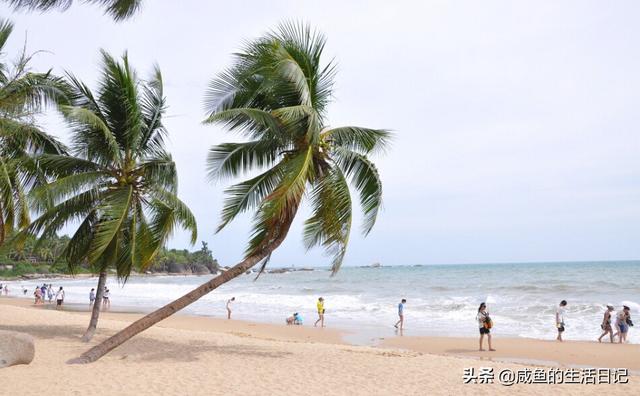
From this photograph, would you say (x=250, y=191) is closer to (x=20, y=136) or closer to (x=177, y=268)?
(x=20, y=136)

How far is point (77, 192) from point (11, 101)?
2996 millimetres

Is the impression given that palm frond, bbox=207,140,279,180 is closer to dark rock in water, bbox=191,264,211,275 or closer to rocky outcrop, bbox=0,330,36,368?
rocky outcrop, bbox=0,330,36,368

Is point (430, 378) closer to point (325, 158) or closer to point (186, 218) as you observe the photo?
point (325, 158)

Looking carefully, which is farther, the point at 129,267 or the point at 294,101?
the point at 129,267

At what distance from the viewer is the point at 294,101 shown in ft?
32.8

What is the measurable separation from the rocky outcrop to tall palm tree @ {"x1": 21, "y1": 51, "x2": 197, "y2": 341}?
2.34 metres

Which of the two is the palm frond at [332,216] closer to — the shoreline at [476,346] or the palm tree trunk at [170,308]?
the palm tree trunk at [170,308]

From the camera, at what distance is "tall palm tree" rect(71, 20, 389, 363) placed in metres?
9.20

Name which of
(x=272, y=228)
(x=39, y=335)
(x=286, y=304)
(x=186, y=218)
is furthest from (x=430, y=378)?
(x=286, y=304)

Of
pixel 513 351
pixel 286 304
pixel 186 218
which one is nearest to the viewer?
pixel 186 218

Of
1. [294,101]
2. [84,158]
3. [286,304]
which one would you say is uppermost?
[294,101]

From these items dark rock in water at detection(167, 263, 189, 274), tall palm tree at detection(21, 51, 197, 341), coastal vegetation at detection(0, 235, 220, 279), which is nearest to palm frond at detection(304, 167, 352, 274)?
tall palm tree at detection(21, 51, 197, 341)

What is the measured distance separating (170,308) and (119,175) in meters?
3.58

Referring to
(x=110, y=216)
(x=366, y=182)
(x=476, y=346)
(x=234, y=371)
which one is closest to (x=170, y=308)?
(x=234, y=371)
